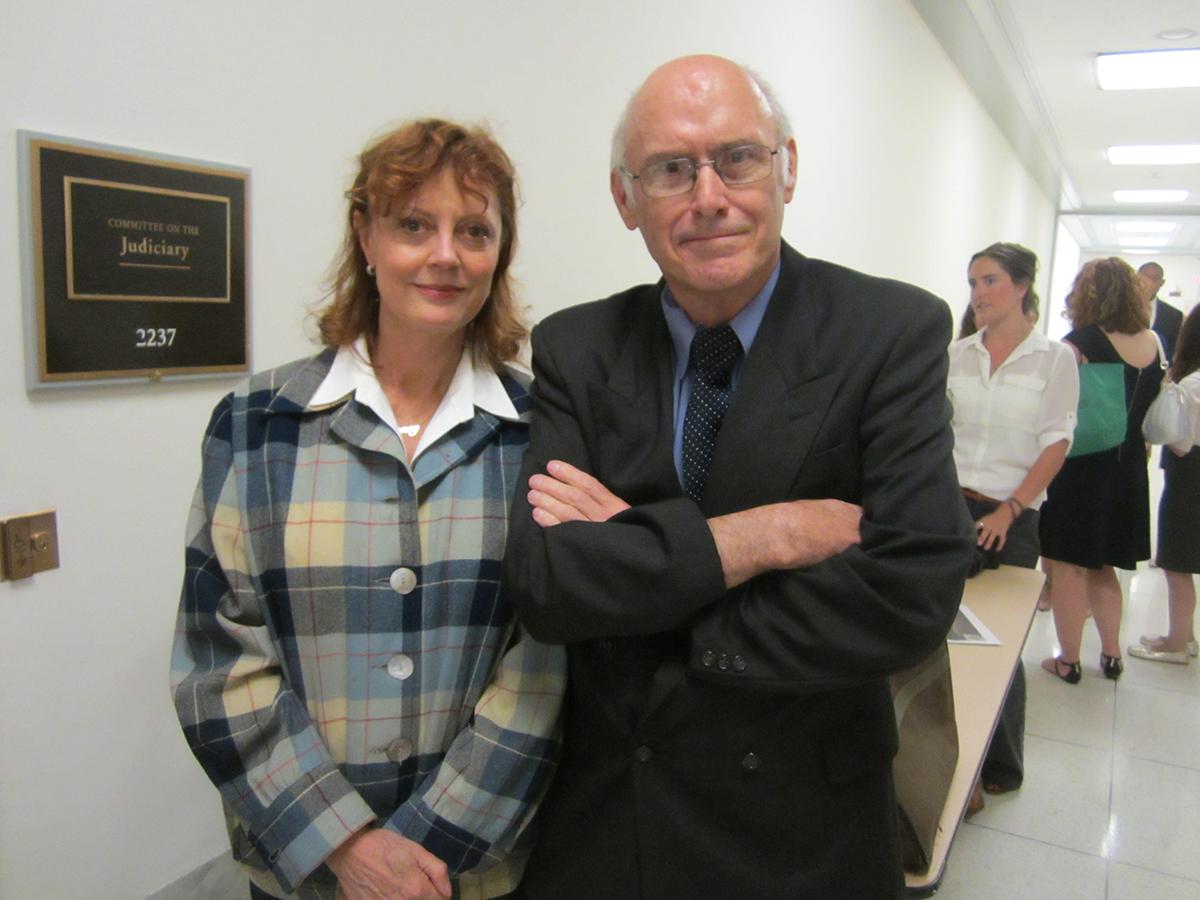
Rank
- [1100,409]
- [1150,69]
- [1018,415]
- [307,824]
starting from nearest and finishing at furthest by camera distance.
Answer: [307,824] < [1018,415] < [1100,409] < [1150,69]

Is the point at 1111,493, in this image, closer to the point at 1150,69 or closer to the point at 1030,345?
the point at 1030,345

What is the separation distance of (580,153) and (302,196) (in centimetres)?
98

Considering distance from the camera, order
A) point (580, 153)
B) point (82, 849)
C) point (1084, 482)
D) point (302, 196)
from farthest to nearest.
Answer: point (1084, 482)
point (580, 153)
point (302, 196)
point (82, 849)

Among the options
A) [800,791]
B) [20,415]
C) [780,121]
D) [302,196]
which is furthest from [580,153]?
[800,791]

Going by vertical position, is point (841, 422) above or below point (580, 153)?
below

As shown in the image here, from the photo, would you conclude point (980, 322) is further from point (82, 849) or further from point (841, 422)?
point (82, 849)

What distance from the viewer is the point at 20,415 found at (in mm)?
1362

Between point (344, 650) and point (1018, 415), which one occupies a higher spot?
point (1018, 415)

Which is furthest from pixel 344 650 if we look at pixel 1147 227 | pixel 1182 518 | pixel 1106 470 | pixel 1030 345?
pixel 1147 227

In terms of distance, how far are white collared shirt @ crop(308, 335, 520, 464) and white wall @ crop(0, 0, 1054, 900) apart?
486 millimetres

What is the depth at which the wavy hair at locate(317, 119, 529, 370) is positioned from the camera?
1205 millimetres

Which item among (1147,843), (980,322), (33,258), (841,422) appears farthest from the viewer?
(980,322)

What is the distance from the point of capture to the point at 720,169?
118cm

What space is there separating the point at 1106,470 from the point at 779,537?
3.48m
